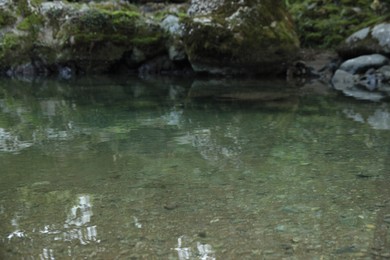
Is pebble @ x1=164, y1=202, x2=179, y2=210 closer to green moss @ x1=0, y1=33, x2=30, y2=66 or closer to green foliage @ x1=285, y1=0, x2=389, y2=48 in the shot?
green foliage @ x1=285, y1=0, x2=389, y2=48

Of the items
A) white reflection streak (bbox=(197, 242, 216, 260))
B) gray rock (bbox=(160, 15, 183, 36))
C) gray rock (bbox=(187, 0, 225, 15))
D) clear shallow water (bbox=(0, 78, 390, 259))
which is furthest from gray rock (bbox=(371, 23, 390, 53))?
white reflection streak (bbox=(197, 242, 216, 260))

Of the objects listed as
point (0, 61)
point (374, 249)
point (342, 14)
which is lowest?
point (374, 249)

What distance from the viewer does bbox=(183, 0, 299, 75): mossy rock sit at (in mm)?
13766

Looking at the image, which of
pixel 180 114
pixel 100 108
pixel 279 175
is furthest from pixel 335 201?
pixel 100 108

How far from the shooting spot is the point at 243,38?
13.7 metres

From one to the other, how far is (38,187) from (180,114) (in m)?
4.30

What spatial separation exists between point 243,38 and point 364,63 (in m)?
3.42

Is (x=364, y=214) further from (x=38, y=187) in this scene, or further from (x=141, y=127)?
(x=141, y=127)

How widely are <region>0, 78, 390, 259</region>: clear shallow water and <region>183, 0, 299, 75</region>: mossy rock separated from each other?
553 centimetres

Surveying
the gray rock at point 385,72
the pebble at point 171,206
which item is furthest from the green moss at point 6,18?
the pebble at point 171,206

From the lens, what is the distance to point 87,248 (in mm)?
3111

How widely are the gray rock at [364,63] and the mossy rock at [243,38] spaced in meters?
1.59

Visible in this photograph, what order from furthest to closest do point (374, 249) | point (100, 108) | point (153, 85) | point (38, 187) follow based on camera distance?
point (153, 85)
point (100, 108)
point (38, 187)
point (374, 249)

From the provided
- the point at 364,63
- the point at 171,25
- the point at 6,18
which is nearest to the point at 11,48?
the point at 6,18
